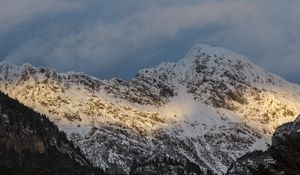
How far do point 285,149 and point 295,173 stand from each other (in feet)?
7.33

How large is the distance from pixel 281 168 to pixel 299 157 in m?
1.31

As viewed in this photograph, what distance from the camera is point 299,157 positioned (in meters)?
46.1

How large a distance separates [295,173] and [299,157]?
1170 mm

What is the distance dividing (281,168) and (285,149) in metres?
1.19

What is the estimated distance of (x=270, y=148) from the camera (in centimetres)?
4706

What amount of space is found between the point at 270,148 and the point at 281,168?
1.30 m

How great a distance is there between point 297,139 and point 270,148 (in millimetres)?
1621

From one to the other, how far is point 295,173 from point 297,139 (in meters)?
2.37

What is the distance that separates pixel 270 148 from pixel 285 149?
0.92 m

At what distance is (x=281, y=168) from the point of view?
46.8m

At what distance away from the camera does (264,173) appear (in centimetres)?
4612

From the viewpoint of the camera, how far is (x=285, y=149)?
47.2 m
